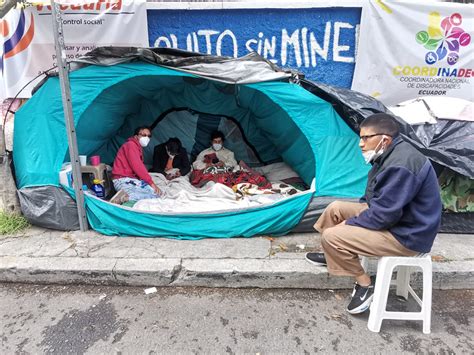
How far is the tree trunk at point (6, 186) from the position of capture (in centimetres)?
341

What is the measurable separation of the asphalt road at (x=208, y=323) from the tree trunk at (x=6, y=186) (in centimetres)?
102

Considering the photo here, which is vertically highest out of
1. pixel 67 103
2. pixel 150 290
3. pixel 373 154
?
pixel 67 103

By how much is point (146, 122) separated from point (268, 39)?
2142mm

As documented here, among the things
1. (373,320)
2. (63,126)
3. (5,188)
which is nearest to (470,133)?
(373,320)

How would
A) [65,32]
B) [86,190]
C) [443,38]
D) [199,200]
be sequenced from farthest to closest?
[443,38] → [65,32] → [199,200] → [86,190]

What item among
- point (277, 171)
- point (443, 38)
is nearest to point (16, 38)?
point (277, 171)

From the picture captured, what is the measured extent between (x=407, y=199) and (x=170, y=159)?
3.43m

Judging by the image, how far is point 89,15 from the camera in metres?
4.41

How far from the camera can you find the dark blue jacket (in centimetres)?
205

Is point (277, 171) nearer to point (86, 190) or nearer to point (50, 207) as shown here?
point (86, 190)

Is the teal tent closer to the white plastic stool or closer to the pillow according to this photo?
the white plastic stool

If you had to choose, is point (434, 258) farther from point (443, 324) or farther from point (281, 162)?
point (281, 162)

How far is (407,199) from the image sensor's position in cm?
204

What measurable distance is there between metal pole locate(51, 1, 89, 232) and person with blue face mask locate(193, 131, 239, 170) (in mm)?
1814
